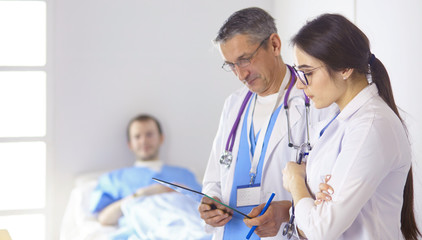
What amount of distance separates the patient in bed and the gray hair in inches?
67.7

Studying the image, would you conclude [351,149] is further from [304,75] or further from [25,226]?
[25,226]

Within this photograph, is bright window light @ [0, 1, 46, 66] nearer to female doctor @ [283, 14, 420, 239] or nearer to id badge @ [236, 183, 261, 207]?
id badge @ [236, 183, 261, 207]

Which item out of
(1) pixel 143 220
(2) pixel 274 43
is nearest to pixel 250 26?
(2) pixel 274 43

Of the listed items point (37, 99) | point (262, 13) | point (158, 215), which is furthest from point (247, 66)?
point (37, 99)

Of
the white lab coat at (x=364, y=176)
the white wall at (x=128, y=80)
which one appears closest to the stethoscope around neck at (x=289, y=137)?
the white lab coat at (x=364, y=176)

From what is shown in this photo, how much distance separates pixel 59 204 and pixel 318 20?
287 cm

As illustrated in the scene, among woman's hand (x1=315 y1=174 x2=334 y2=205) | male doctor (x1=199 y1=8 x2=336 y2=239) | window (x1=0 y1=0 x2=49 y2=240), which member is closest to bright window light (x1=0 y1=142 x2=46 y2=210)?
window (x1=0 y1=0 x2=49 y2=240)

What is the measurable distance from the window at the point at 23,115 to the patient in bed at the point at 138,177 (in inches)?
22.3

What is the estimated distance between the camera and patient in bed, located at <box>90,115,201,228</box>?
3.38 meters

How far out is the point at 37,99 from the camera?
12.3ft

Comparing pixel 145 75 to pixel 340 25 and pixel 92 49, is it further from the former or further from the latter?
pixel 340 25

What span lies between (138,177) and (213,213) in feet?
5.82

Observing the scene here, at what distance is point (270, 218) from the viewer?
64.6 inches

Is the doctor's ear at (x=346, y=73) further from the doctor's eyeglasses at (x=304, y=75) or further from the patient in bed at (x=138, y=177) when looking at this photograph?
the patient in bed at (x=138, y=177)
